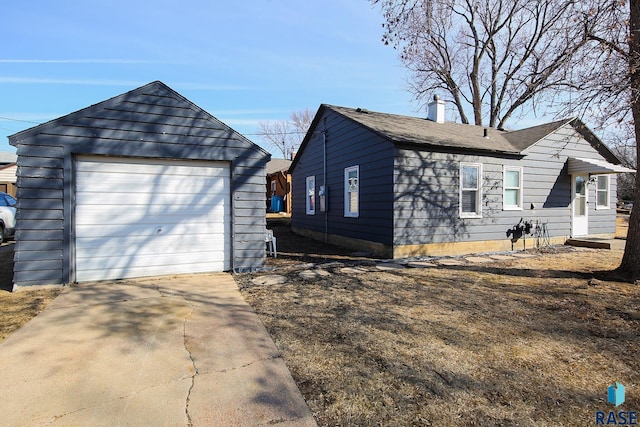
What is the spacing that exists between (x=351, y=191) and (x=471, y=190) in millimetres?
3396

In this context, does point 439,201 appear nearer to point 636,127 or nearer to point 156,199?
point 636,127

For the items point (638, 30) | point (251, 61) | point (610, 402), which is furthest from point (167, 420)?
point (251, 61)

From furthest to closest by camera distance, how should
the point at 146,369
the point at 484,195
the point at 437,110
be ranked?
the point at 437,110
the point at 484,195
the point at 146,369

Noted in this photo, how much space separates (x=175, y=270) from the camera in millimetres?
6332

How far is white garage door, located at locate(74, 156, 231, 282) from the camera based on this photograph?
18.9ft

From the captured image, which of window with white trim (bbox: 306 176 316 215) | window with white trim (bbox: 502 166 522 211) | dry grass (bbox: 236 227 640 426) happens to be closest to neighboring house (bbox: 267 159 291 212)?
window with white trim (bbox: 306 176 316 215)

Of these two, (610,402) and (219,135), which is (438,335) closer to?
(610,402)

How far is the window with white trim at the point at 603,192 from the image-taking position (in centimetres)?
1213

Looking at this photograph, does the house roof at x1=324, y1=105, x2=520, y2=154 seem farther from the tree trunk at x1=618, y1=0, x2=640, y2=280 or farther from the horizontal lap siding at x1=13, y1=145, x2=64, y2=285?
the horizontal lap siding at x1=13, y1=145, x2=64, y2=285

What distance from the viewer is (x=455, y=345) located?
133 inches

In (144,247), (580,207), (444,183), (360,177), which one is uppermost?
(360,177)

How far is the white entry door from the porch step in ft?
1.93

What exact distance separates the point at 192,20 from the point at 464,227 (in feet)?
30.8

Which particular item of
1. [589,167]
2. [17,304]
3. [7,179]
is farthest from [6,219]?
[589,167]
